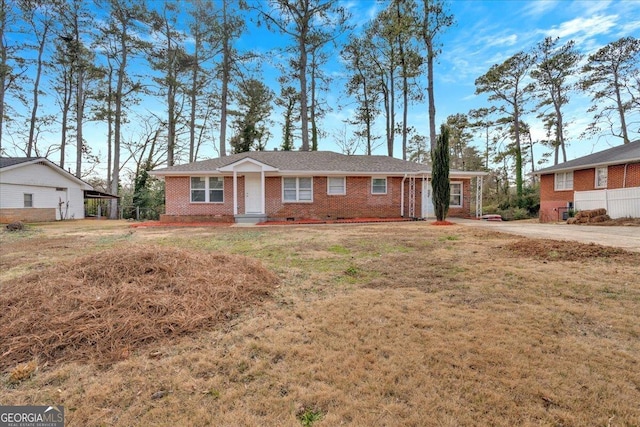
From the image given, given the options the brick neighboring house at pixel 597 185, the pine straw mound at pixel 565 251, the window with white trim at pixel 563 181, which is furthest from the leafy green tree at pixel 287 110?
the pine straw mound at pixel 565 251

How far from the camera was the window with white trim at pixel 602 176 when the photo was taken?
55.5 ft

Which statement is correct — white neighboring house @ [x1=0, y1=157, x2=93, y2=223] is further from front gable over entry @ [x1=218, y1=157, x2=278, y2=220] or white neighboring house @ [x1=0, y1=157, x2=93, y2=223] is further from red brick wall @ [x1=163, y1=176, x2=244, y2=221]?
front gable over entry @ [x1=218, y1=157, x2=278, y2=220]

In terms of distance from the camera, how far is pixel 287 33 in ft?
69.5

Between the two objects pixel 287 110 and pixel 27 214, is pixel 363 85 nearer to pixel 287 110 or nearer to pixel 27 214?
pixel 287 110

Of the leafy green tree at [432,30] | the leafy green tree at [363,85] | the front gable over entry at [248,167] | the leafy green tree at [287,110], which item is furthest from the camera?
the leafy green tree at [287,110]

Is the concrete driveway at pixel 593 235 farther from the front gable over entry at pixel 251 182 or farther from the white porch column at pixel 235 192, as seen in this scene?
the white porch column at pixel 235 192

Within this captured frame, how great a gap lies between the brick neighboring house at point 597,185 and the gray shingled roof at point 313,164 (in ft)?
28.5

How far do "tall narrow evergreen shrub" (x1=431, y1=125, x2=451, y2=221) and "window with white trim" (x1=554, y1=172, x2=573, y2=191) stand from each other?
464 inches

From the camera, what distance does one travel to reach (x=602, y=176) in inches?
675

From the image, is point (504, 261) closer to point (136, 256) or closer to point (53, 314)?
point (136, 256)

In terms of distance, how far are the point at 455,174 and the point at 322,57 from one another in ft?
47.3

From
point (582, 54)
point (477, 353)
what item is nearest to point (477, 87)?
point (582, 54)

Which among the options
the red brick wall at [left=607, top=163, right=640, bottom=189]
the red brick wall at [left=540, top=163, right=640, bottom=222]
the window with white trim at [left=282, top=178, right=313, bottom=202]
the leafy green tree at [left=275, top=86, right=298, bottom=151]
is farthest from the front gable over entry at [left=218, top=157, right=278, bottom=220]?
the red brick wall at [left=607, top=163, right=640, bottom=189]

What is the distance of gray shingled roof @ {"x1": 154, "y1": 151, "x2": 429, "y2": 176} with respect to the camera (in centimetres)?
1606
